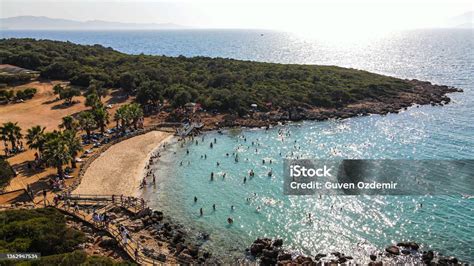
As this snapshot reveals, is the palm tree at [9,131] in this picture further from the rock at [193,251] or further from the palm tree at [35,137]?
the rock at [193,251]

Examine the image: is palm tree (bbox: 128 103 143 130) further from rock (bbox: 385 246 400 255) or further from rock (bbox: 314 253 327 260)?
rock (bbox: 385 246 400 255)

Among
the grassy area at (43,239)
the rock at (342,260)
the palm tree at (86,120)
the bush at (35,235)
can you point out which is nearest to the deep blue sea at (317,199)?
the rock at (342,260)

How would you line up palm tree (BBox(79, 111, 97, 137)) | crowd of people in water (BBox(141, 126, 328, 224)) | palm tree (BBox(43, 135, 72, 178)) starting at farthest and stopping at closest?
palm tree (BBox(79, 111, 97, 137)) → crowd of people in water (BBox(141, 126, 328, 224)) → palm tree (BBox(43, 135, 72, 178))

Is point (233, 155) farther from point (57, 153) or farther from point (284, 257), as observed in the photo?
point (284, 257)

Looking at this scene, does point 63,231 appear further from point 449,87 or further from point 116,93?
point 449,87

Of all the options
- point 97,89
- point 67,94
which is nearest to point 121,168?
point 67,94

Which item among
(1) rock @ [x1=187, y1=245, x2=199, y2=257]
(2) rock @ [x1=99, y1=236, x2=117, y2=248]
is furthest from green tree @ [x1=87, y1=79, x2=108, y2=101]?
(1) rock @ [x1=187, y1=245, x2=199, y2=257]

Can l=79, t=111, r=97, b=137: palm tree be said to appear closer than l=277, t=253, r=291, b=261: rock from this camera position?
No
